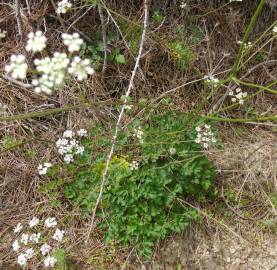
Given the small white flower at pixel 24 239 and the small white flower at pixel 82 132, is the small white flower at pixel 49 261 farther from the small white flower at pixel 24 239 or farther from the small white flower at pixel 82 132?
the small white flower at pixel 82 132

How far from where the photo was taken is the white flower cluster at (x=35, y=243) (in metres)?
3.31

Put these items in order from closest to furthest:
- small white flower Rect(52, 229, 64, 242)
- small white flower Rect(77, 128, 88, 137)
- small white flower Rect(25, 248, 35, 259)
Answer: small white flower Rect(25, 248, 35, 259) < small white flower Rect(52, 229, 64, 242) < small white flower Rect(77, 128, 88, 137)

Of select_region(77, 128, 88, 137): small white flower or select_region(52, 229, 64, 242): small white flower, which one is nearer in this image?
select_region(52, 229, 64, 242): small white flower

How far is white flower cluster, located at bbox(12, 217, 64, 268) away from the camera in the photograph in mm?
3314

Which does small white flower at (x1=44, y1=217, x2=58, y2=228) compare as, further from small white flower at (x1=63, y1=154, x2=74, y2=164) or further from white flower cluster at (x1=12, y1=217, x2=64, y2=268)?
small white flower at (x1=63, y1=154, x2=74, y2=164)

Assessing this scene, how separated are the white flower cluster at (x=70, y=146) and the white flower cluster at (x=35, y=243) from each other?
1.86 feet

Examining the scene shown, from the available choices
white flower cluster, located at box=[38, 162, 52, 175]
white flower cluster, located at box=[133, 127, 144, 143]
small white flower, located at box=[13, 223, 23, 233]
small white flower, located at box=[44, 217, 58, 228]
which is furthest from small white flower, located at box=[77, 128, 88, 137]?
small white flower, located at box=[13, 223, 23, 233]

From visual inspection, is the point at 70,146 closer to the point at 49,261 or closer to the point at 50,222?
the point at 50,222

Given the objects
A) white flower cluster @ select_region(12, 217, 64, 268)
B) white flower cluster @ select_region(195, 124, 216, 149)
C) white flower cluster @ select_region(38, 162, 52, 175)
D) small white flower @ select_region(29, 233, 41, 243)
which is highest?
white flower cluster @ select_region(195, 124, 216, 149)

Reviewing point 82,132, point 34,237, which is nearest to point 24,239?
point 34,237

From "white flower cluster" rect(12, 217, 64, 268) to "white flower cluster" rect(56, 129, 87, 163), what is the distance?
0.57 m

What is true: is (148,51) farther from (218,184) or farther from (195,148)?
(218,184)

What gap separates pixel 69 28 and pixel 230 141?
1893mm

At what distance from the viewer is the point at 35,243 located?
3578 mm
